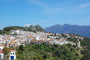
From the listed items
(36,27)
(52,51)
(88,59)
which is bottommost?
(88,59)

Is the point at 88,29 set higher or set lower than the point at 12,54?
higher

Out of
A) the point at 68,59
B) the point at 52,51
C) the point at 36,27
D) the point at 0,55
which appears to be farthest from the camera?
the point at 36,27

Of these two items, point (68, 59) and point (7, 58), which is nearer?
point (7, 58)

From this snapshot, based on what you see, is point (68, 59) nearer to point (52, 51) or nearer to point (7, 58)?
point (52, 51)

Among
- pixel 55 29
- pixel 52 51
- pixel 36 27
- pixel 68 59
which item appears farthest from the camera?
pixel 55 29

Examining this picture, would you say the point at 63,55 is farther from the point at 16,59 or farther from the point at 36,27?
the point at 36,27

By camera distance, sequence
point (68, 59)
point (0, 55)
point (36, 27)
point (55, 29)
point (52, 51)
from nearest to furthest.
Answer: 1. point (0, 55)
2. point (68, 59)
3. point (52, 51)
4. point (36, 27)
5. point (55, 29)

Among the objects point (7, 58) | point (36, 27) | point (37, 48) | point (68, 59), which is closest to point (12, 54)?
point (7, 58)

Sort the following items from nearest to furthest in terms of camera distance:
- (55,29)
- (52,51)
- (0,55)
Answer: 1. (0,55)
2. (52,51)
3. (55,29)

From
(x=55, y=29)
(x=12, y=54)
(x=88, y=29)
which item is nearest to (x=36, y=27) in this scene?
(x=12, y=54)
